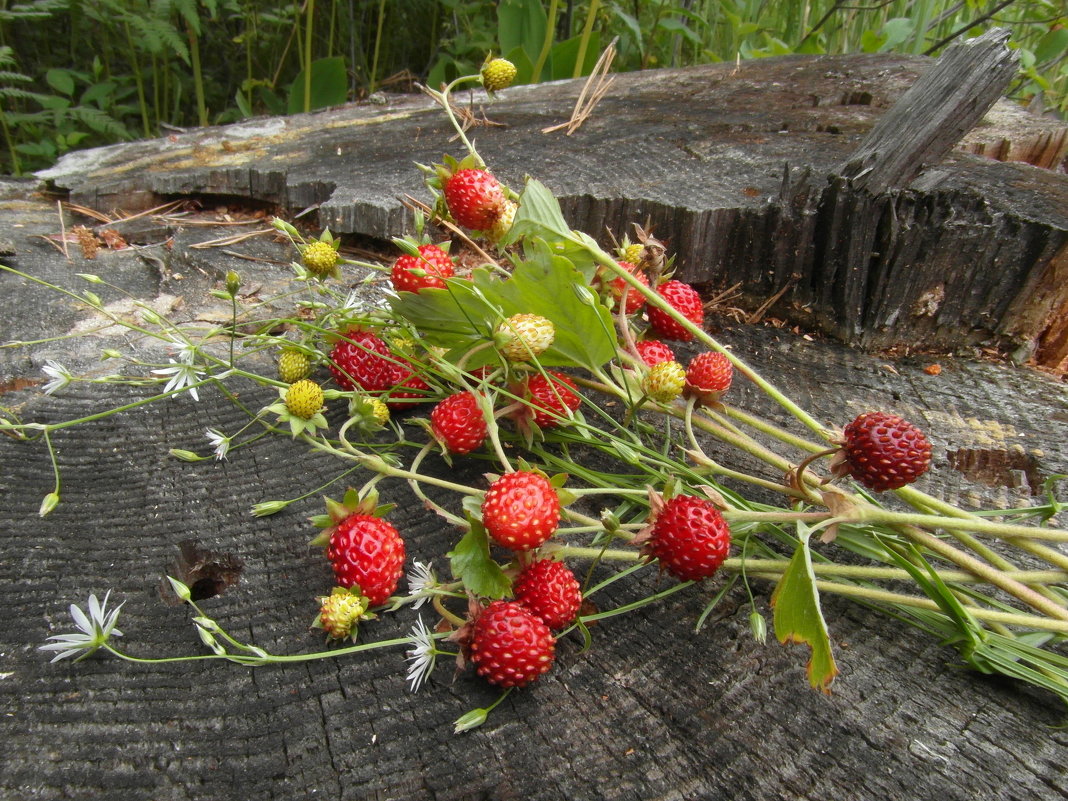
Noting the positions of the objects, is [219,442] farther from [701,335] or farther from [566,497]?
[701,335]

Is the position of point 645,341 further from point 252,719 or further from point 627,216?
point 252,719

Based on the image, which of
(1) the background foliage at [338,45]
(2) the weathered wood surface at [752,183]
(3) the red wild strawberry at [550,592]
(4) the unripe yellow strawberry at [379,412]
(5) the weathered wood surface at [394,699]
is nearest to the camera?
(5) the weathered wood surface at [394,699]

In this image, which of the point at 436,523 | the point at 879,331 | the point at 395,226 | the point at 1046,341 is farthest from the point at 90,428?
the point at 1046,341

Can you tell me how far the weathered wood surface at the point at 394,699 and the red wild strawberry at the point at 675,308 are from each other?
0.34 m

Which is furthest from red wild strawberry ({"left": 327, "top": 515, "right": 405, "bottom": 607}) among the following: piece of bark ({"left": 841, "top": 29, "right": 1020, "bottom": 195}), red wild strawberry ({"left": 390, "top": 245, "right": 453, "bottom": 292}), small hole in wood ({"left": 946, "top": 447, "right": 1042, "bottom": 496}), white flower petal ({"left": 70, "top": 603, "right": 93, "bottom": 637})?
piece of bark ({"left": 841, "top": 29, "right": 1020, "bottom": 195})

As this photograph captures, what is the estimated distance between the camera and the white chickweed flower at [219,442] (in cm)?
94

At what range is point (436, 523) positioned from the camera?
0.87m

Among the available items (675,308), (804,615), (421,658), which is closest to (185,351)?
(421,658)

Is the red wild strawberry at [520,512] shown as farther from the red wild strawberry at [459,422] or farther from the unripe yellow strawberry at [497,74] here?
the unripe yellow strawberry at [497,74]

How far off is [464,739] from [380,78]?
3.65 metres

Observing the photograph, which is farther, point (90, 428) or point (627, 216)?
A: point (627, 216)

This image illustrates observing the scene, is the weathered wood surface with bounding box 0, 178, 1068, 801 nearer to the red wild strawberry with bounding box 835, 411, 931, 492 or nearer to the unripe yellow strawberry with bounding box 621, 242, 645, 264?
the red wild strawberry with bounding box 835, 411, 931, 492

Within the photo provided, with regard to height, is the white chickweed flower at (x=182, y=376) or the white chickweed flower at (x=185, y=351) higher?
the white chickweed flower at (x=185, y=351)

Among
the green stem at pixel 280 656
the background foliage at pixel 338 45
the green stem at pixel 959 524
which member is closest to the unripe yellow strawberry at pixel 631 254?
the green stem at pixel 959 524
